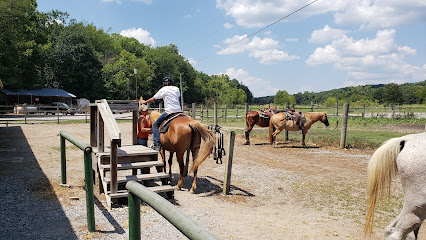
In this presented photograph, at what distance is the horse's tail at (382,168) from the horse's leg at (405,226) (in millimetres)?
333

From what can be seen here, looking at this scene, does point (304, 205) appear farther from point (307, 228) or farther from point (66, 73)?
point (66, 73)

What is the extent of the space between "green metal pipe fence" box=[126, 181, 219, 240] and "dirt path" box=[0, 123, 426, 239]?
6.71 feet

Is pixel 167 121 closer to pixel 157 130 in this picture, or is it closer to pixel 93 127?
pixel 157 130

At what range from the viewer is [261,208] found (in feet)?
18.2

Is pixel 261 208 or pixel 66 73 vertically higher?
pixel 66 73

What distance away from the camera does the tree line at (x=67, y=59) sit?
29.9m

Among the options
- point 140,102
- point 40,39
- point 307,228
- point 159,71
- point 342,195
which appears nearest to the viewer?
point 307,228

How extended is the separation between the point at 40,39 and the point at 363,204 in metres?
44.4

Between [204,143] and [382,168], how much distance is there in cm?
340

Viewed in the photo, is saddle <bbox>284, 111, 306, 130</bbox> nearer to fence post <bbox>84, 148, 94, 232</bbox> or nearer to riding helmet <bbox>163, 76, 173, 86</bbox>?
riding helmet <bbox>163, 76, 173, 86</bbox>

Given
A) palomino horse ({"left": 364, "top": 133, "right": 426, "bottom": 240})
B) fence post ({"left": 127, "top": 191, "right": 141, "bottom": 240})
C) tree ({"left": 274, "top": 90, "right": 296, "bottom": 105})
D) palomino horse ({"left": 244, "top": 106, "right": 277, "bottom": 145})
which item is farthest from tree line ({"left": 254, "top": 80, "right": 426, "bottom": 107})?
fence post ({"left": 127, "top": 191, "right": 141, "bottom": 240})

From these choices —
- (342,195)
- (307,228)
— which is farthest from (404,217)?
(342,195)

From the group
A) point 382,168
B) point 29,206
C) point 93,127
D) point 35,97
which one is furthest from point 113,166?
point 35,97

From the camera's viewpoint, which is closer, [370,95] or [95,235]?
[95,235]
